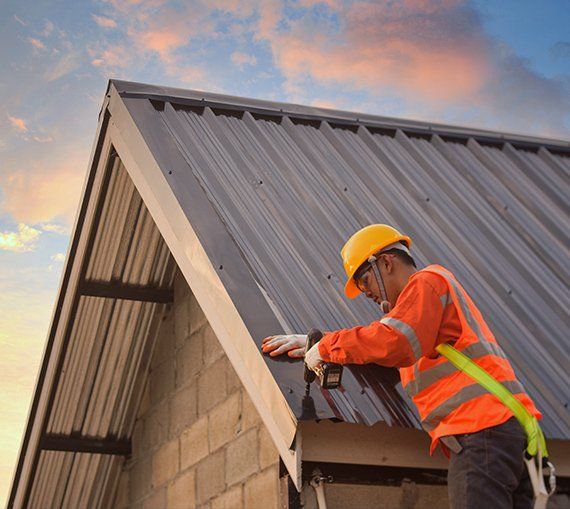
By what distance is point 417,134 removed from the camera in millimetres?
9531

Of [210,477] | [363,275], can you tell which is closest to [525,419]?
[363,275]

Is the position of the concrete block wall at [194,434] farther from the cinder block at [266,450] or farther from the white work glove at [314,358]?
the white work glove at [314,358]

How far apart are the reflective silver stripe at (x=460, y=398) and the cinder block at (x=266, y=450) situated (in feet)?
6.95

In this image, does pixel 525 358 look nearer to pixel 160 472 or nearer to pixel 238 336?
pixel 238 336

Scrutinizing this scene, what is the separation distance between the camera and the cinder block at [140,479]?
901cm

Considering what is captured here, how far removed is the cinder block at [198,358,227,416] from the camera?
772cm

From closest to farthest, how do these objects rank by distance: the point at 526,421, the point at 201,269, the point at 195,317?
the point at 526,421, the point at 201,269, the point at 195,317

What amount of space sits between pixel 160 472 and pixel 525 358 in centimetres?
398

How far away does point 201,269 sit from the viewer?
582cm

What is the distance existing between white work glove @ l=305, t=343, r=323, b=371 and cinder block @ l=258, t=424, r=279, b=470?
6.50 ft

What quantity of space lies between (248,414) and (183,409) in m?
1.46

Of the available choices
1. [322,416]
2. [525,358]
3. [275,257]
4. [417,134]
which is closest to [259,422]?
[275,257]

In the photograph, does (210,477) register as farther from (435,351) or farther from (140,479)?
(435,351)

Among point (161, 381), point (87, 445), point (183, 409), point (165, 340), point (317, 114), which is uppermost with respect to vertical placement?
point (317, 114)
